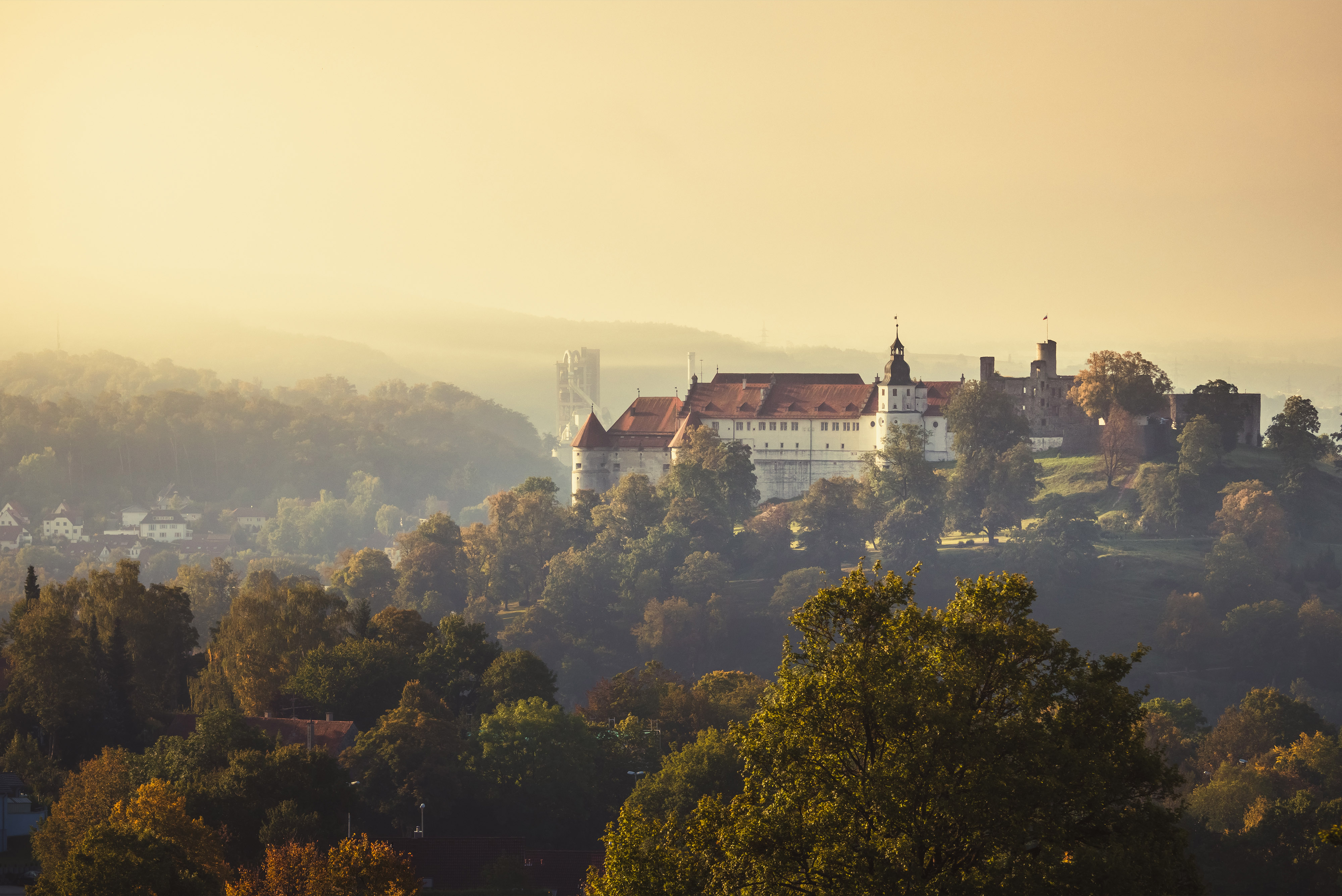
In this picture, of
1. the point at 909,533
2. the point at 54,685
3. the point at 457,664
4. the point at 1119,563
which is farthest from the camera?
the point at 909,533

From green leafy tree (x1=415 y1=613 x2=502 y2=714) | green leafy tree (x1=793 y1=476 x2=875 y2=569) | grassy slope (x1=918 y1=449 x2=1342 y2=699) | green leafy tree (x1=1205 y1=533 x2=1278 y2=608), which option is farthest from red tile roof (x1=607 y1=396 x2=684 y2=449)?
green leafy tree (x1=415 y1=613 x2=502 y2=714)

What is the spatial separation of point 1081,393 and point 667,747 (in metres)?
64.8

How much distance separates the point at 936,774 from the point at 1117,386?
98.4 meters

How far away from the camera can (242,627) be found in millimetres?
69438

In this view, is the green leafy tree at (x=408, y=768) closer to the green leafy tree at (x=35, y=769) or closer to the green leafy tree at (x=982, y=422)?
the green leafy tree at (x=35, y=769)

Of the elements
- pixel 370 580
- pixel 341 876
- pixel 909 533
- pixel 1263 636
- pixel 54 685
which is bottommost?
pixel 1263 636

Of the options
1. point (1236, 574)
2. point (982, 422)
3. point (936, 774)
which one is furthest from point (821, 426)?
point (936, 774)

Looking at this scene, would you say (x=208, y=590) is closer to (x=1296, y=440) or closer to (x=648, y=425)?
(x=648, y=425)

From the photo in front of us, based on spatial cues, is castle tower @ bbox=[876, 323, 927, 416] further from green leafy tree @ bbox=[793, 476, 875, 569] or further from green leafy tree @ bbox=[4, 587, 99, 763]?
green leafy tree @ bbox=[4, 587, 99, 763]

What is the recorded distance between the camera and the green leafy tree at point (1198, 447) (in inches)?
4532

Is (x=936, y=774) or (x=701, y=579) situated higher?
(x=936, y=774)

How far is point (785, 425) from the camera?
399ft

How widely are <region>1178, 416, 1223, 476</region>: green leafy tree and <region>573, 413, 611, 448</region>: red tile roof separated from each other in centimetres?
4545

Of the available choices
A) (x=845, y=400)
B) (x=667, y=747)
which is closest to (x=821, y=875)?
(x=667, y=747)
